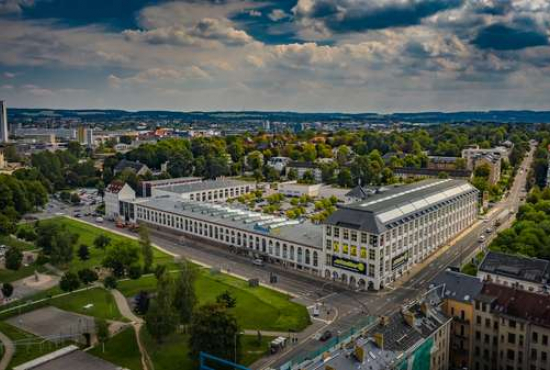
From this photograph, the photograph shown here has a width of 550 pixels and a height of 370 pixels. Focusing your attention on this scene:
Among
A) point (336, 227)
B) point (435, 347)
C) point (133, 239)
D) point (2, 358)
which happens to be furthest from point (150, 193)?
point (435, 347)

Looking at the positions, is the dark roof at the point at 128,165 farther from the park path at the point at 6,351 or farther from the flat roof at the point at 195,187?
the park path at the point at 6,351

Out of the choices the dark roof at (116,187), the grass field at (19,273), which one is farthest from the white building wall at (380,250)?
the dark roof at (116,187)

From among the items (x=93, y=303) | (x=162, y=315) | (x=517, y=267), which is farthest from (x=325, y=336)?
(x=93, y=303)

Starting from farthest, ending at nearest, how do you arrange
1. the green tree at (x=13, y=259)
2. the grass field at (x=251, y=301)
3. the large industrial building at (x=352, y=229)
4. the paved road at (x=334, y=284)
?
the green tree at (x=13, y=259)
the large industrial building at (x=352, y=229)
the grass field at (x=251, y=301)
the paved road at (x=334, y=284)

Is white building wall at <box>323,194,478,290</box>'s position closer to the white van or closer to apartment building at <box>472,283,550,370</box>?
the white van

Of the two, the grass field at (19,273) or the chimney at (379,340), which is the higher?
the chimney at (379,340)

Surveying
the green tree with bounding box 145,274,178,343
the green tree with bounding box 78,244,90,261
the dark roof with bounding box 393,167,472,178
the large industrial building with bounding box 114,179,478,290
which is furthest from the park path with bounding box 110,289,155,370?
the dark roof with bounding box 393,167,472,178

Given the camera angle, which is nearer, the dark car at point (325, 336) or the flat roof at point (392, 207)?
the dark car at point (325, 336)
